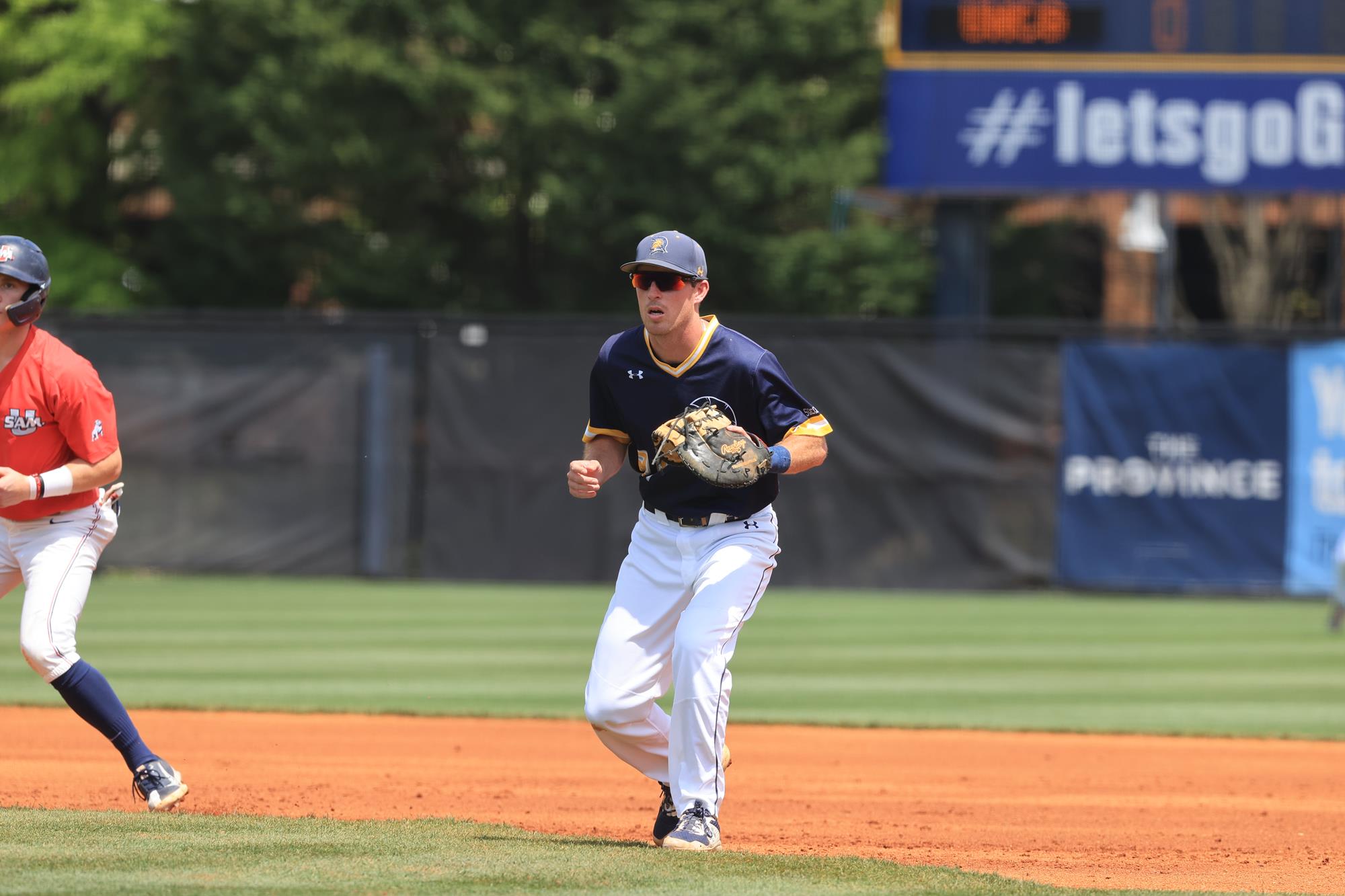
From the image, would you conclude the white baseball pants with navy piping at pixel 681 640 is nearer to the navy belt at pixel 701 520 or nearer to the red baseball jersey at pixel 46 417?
the navy belt at pixel 701 520

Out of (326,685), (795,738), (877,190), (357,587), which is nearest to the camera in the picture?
(795,738)

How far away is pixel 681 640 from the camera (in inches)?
204

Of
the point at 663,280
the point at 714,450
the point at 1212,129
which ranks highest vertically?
the point at 1212,129

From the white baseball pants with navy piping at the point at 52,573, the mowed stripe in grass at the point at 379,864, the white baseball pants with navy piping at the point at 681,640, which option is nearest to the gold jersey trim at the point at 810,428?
the white baseball pants with navy piping at the point at 681,640

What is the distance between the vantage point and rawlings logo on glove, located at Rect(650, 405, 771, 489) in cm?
510

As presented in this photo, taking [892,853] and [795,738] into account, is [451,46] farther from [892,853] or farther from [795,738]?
[892,853]

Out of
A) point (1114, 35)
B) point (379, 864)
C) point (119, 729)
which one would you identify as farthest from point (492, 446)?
point (379, 864)

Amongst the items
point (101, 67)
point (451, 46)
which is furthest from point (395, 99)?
point (101, 67)

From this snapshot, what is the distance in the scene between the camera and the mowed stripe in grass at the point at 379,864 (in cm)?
436

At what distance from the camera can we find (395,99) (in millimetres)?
25172

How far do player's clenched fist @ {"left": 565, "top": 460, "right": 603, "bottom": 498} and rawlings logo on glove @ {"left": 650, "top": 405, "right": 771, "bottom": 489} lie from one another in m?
0.22

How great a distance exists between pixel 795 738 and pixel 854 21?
60.8 ft

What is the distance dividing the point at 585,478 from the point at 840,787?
2.84 meters

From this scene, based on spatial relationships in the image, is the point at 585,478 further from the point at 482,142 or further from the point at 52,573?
the point at 482,142
